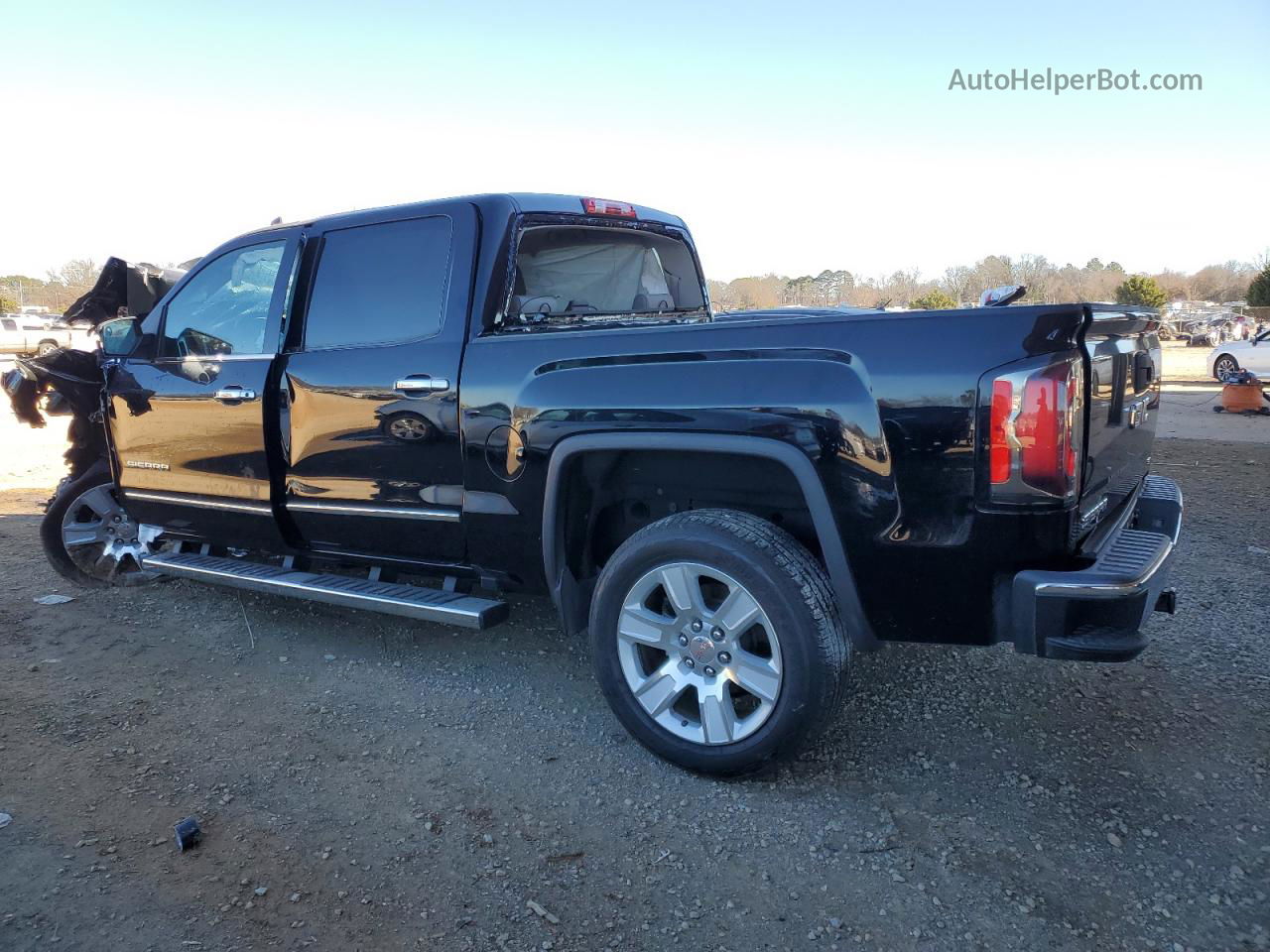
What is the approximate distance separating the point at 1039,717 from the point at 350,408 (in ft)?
10.2

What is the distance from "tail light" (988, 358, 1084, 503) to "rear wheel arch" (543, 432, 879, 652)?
20.2 inches

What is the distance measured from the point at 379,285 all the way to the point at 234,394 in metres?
0.93

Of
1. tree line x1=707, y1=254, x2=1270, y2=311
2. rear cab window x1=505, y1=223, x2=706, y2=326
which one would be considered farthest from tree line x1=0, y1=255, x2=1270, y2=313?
rear cab window x1=505, y1=223, x2=706, y2=326

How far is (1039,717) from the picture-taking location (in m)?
3.51

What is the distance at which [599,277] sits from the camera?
450cm

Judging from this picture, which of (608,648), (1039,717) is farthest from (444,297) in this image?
(1039,717)

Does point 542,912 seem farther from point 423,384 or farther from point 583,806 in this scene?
point 423,384

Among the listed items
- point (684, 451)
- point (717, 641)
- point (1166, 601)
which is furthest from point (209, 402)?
point (1166, 601)

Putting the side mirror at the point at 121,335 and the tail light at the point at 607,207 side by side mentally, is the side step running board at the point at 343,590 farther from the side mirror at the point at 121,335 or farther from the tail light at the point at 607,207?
the tail light at the point at 607,207

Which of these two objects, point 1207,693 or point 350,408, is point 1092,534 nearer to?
point 1207,693

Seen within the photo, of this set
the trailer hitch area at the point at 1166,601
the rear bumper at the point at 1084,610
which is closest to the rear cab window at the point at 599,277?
the rear bumper at the point at 1084,610

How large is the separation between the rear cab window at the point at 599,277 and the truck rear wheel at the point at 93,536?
293 centimetres

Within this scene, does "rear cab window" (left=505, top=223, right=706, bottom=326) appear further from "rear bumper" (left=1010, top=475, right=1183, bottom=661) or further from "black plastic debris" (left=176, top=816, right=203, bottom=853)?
"rear bumper" (left=1010, top=475, right=1183, bottom=661)

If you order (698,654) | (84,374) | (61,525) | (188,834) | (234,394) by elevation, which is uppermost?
(84,374)
